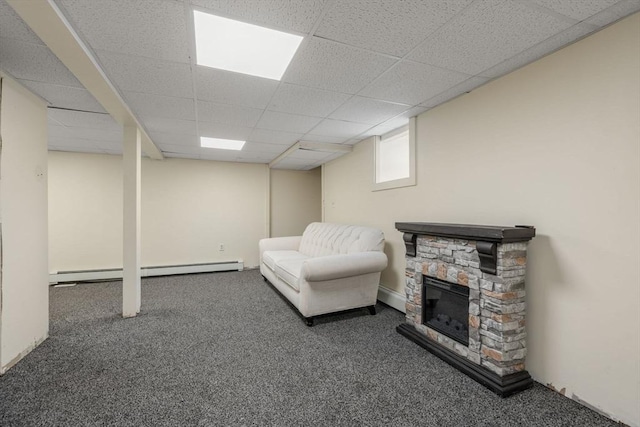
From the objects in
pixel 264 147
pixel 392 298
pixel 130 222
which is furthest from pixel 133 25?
pixel 392 298

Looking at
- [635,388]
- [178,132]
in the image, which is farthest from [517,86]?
[178,132]

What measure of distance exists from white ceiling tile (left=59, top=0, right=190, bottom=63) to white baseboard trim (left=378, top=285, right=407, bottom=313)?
3.06m

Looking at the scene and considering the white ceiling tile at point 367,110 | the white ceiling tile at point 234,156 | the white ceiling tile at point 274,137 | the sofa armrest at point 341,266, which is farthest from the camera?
the white ceiling tile at point 234,156

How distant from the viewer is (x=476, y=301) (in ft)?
6.41

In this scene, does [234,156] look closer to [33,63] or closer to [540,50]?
[33,63]

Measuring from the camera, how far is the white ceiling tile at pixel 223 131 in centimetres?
326

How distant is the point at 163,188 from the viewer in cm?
506

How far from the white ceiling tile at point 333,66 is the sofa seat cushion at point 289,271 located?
1841 millimetres

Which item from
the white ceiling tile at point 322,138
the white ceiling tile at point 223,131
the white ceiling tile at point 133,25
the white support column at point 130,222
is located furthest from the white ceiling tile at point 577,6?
the white support column at point 130,222

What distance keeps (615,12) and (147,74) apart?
2.88 metres

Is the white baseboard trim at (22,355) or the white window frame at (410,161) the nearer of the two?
the white baseboard trim at (22,355)

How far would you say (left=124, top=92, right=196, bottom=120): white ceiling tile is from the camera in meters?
2.43

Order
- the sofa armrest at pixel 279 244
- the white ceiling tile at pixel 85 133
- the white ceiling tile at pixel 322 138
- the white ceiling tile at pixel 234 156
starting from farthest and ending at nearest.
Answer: the sofa armrest at pixel 279 244, the white ceiling tile at pixel 234 156, the white ceiling tile at pixel 322 138, the white ceiling tile at pixel 85 133

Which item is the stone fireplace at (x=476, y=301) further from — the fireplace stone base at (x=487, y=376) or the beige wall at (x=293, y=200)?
the beige wall at (x=293, y=200)
